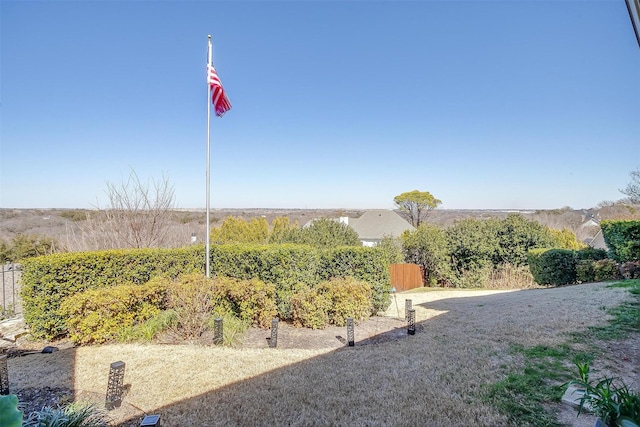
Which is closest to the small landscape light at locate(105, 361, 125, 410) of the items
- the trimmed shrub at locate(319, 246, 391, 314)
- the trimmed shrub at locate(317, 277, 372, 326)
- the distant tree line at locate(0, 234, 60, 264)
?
the trimmed shrub at locate(317, 277, 372, 326)

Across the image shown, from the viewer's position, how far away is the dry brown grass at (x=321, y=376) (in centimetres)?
300

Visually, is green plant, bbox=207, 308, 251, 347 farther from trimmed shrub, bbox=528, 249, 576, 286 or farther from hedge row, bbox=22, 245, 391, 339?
trimmed shrub, bbox=528, 249, 576, 286

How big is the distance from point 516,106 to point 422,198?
27911mm

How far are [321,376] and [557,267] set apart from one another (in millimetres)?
13450

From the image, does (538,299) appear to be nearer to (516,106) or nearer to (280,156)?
(516,106)

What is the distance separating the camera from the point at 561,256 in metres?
12.5

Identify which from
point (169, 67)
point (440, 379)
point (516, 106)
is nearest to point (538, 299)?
point (440, 379)

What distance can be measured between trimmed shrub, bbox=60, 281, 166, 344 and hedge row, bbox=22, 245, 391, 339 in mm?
630

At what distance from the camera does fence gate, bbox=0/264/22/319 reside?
746 centimetres

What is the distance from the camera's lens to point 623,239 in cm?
1016

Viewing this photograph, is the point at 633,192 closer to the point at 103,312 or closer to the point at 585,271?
the point at 585,271

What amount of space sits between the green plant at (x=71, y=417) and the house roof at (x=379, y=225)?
87.5 ft

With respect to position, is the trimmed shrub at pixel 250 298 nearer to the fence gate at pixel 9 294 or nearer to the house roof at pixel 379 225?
the fence gate at pixel 9 294

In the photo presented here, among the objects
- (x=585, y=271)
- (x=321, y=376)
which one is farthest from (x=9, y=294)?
(x=585, y=271)
